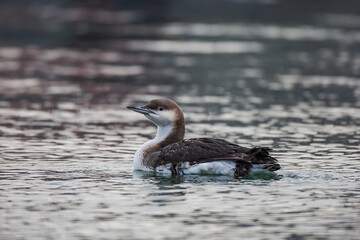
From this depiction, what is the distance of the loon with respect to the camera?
13.1 m

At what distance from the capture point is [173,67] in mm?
27734

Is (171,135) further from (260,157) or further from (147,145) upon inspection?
(260,157)

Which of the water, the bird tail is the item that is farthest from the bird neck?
the bird tail

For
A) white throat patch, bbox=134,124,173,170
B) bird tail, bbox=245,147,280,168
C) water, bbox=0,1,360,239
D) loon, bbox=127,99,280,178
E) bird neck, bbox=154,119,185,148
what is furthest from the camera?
bird neck, bbox=154,119,185,148

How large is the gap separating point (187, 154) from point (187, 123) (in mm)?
5312

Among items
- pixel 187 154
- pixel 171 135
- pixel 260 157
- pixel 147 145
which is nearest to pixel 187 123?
pixel 171 135

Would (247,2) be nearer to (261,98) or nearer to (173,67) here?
(173,67)

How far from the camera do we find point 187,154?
1342cm

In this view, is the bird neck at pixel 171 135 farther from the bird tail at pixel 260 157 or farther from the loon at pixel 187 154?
the bird tail at pixel 260 157

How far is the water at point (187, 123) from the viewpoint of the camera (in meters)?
11.0

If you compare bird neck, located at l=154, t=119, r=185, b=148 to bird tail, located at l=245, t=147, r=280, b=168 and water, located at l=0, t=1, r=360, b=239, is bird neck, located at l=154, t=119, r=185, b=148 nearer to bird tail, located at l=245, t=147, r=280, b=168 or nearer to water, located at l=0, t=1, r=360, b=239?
water, located at l=0, t=1, r=360, b=239

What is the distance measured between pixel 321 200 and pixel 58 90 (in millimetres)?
12008

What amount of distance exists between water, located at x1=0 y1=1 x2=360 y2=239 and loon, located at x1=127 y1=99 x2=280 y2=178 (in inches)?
6.7

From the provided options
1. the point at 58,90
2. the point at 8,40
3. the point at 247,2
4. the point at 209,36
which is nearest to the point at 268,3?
the point at 247,2
